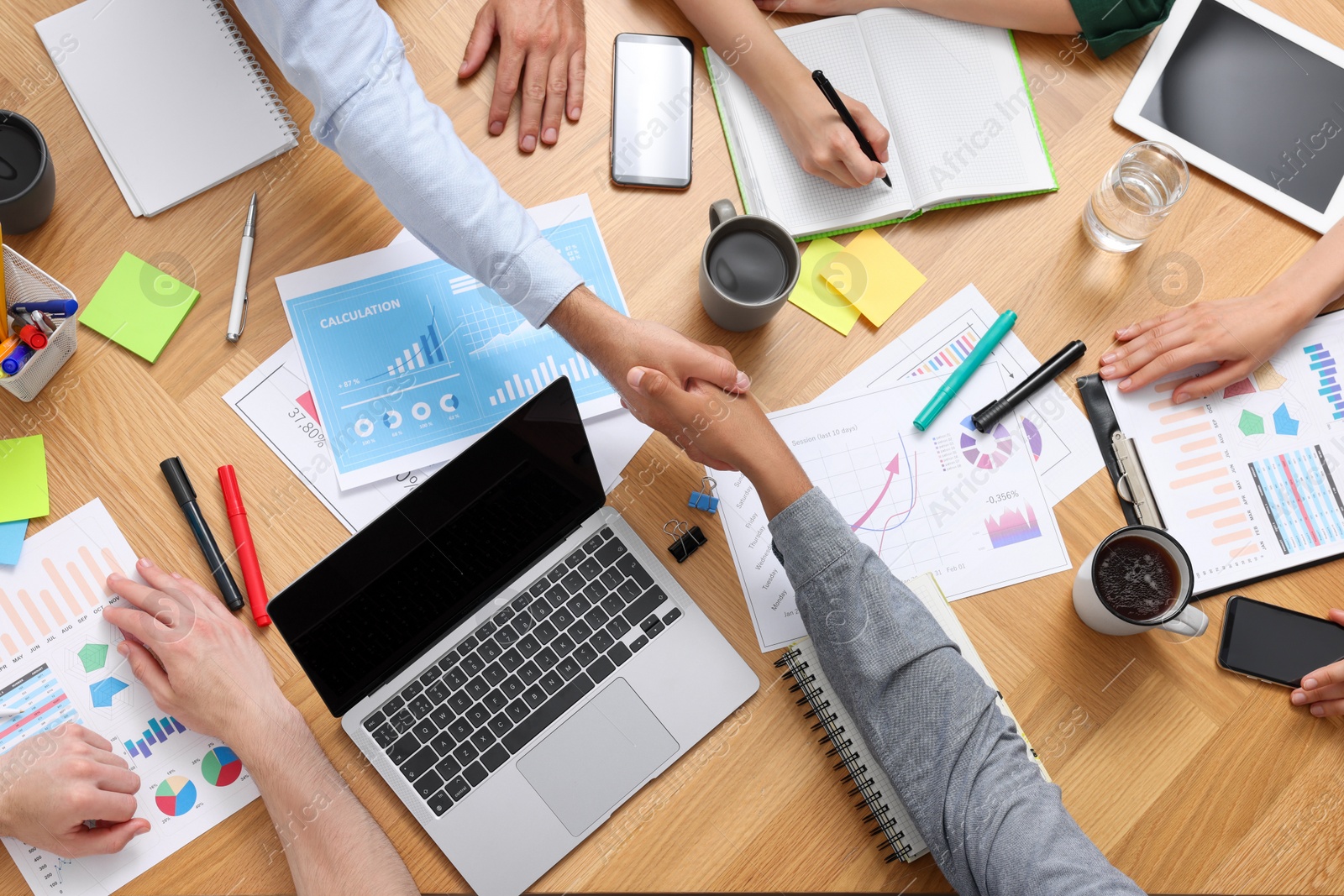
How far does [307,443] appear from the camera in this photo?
38.2 inches

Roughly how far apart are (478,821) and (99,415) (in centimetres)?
64

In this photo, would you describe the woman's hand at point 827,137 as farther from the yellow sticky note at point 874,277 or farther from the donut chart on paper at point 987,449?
the donut chart on paper at point 987,449

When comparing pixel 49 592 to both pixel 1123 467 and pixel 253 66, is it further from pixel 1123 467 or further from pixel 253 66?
pixel 1123 467

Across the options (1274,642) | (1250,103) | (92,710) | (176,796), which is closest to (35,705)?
(92,710)

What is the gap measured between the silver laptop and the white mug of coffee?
1.31 ft

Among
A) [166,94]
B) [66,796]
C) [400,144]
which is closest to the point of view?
[66,796]

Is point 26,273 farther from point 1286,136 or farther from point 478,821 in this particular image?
point 1286,136

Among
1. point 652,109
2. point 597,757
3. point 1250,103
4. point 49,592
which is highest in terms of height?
point 652,109

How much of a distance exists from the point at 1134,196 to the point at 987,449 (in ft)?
1.35

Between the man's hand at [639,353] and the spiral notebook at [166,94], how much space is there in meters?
0.43

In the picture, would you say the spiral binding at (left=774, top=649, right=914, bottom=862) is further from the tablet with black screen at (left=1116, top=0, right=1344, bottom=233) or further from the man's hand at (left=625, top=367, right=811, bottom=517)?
the tablet with black screen at (left=1116, top=0, right=1344, bottom=233)

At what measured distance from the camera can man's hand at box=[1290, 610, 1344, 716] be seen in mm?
970

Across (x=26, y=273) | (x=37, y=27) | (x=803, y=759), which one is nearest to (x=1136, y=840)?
(x=803, y=759)

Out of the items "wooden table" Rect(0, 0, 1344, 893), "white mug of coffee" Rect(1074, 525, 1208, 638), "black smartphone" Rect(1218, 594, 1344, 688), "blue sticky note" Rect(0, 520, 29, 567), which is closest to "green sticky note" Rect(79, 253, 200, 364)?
"wooden table" Rect(0, 0, 1344, 893)
